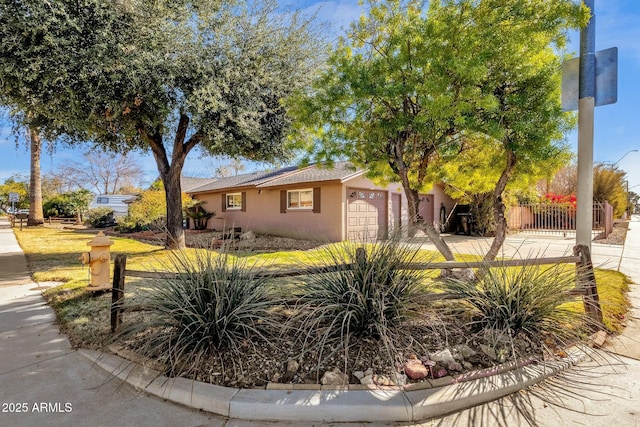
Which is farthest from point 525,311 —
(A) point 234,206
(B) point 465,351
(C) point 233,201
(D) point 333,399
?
(C) point 233,201

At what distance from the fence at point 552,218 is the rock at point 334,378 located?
1579 centimetres

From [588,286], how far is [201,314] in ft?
13.6

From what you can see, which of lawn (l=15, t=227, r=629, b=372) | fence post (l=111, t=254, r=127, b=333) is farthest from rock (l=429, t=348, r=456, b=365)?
fence post (l=111, t=254, r=127, b=333)

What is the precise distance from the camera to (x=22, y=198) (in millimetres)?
34281

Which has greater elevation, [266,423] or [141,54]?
[141,54]

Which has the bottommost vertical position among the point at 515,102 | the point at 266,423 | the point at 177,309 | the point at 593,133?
the point at 266,423

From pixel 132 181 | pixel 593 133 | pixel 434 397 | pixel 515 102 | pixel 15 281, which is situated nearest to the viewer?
pixel 434 397

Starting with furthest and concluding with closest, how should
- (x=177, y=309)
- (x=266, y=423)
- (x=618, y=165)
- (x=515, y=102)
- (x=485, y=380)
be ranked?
(x=618, y=165), (x=515, y=102), (x=177, y=309), (x=485, y=380), (x=266, y=423)

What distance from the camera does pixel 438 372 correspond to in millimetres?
2691

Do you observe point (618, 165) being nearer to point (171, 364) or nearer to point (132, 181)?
point (171, 364)

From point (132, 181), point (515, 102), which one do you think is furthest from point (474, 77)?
point (132, 181)

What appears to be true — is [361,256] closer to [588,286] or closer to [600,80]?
[588,286]

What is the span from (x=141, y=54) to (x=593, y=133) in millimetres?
8846

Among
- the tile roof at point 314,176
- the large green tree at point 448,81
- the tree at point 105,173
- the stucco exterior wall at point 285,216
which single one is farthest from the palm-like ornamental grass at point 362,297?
the tree at point 105,173
